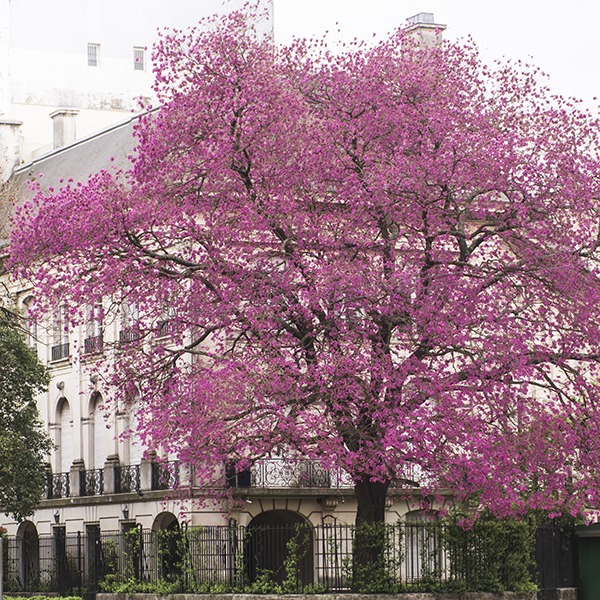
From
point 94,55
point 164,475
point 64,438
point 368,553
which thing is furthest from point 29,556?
point 94,55

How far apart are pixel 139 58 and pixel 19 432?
2665cm

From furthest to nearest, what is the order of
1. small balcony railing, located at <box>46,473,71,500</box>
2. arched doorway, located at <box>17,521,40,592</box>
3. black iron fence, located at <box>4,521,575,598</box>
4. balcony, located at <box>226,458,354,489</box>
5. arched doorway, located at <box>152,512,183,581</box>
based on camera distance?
1. small balcony railing, located at <box>46,473,71,500</box>
2. arched doorway, located at <box>17,521,40,592</box>
3. balcony, located at <box>226,458,354,489</box>
4. arched doorway, located at <box>152,512,183,581</box>
5. black iron fence, located at <box>4,521,575,598</box>

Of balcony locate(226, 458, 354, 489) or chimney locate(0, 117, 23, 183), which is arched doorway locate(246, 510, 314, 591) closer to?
balcony locate(226, 458, 354, 489)

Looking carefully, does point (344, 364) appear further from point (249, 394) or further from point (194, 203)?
point (194, 203)

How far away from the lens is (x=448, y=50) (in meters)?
33.1

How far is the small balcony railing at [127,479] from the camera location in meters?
49.5

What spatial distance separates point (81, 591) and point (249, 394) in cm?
1375

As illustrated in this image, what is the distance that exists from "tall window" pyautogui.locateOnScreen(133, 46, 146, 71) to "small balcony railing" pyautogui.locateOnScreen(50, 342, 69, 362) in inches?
688

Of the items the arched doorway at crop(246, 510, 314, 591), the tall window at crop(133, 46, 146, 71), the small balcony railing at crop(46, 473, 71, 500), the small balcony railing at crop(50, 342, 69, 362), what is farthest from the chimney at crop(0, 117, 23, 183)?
the arched doorway at crop(246, 510, 314, 591)

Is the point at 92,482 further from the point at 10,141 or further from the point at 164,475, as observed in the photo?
→ the point at 10,141

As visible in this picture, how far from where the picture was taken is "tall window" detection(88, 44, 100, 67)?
224 ft

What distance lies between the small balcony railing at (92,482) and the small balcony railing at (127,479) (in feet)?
4.16

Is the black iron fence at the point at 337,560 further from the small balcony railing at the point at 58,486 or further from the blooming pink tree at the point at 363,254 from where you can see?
the small balcony railing at the point at 58,486

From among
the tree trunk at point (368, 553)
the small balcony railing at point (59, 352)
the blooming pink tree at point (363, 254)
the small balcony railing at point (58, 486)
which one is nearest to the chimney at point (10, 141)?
the small balcony railing at point (59, 352)
